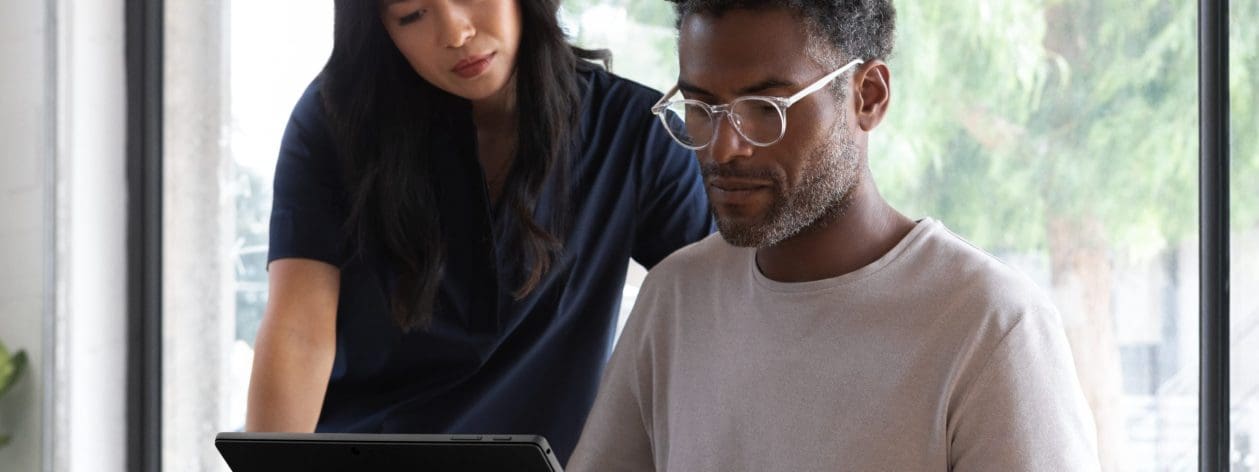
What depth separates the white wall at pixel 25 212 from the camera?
2.77 m

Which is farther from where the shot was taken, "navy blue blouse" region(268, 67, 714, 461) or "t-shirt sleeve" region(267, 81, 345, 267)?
"t-shirt sleeve" region(267, 81, 345, 267)

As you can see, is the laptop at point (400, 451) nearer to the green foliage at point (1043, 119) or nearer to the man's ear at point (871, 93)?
the man's ear at point (871, 93)

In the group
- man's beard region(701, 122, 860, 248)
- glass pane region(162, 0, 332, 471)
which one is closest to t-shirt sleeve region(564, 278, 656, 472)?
man's beard region(701, 122, 860, 248)

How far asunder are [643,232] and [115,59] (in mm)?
1360

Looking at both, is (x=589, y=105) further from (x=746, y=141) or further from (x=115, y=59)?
(x=115, y=59)

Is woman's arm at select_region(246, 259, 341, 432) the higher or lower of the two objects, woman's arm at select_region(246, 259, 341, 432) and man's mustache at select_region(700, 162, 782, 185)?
the lower

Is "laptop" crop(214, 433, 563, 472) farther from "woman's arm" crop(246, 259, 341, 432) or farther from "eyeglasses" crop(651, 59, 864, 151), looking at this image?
"woman's arm" crop(246, 259, 341, 432)

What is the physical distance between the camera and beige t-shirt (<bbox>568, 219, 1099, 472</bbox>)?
1.43 metres

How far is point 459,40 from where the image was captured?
2131 mm

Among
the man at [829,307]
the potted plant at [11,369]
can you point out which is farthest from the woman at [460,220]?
the potted plant at [11,369]

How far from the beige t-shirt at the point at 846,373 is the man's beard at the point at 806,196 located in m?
0.08

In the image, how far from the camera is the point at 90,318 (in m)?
2.83

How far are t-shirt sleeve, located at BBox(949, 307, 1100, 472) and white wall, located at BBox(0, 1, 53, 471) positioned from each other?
2.06 m

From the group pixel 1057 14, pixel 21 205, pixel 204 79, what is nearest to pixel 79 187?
pixel 21 205
